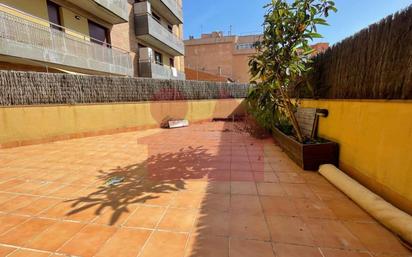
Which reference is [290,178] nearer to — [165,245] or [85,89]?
[165,245]

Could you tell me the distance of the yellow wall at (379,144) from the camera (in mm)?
2031

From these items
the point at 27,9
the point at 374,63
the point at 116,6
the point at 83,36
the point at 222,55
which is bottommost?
the point at 374,63

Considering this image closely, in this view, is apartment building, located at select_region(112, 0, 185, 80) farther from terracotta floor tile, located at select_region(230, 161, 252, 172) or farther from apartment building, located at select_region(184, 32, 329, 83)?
apartment building, located at select_region(184, 32, 329, 83)

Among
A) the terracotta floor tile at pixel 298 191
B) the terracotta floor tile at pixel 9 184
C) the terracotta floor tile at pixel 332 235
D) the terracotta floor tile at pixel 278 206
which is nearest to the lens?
the terracotta floor tile at pixel 332 235

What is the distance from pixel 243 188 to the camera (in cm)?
285

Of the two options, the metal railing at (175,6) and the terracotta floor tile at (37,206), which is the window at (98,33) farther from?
the terracotta floor tile at (37,206)

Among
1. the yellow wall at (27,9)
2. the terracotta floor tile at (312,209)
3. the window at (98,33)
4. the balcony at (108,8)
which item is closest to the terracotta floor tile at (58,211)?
the terracotta floor tile at (312,209)

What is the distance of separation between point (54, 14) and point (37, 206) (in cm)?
884

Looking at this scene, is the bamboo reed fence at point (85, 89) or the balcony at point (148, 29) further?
the balcony at point (148, 29)

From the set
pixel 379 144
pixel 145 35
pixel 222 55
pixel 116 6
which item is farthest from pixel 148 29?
pixel 222 55

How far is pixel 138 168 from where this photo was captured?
Result: 373 cm

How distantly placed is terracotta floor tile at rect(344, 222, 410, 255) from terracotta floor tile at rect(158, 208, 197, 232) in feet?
5.31

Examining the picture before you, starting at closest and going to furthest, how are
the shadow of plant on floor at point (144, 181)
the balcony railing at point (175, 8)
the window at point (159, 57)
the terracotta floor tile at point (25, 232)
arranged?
1. the terracotta floor tile at point (25, 232)
2. the shadow of plant on floor at point (144, 181)
3. the balcony railing at point (175, 8)
4. the window at point (159, 57)

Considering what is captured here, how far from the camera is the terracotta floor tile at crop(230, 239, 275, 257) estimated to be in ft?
5.35
